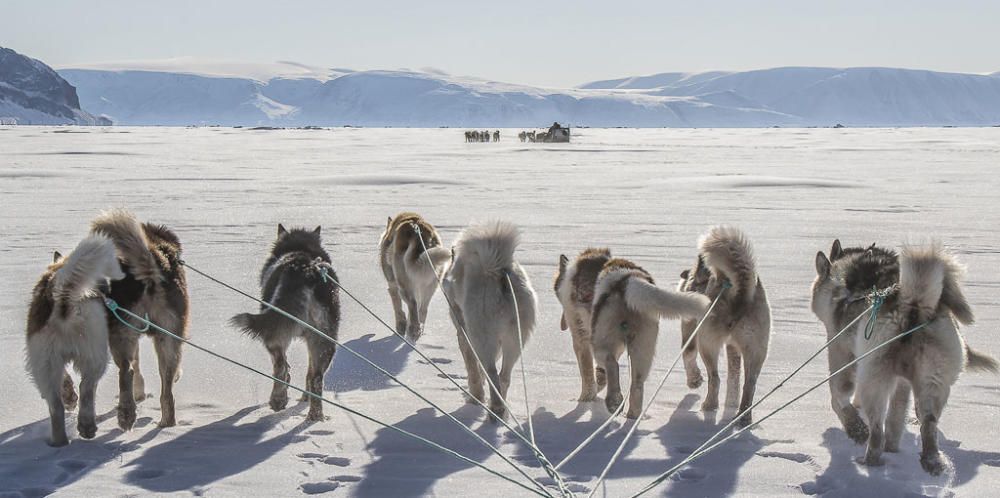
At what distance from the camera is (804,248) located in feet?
34.8

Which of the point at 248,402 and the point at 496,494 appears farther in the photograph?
the point at 248,402

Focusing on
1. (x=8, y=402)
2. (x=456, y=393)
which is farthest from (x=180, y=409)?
(x=456, y=393)

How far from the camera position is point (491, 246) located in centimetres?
484

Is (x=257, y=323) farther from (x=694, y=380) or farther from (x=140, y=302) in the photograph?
(x=694, y=380)

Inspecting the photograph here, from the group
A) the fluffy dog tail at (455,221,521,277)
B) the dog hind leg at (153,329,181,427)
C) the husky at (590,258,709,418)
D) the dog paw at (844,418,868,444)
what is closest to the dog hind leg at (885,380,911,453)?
the dog paw at (844,418,868,444)

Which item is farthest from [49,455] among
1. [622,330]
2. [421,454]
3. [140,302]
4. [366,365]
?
[622,330]

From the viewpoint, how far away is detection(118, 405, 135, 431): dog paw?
173 inches

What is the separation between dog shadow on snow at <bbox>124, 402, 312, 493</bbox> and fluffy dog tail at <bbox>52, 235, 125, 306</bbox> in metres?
0.82

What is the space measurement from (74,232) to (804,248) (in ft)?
30.8

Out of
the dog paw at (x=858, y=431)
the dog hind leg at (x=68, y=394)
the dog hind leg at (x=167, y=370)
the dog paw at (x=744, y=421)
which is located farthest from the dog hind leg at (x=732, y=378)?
the dog hind leg at (x=68, y=394)

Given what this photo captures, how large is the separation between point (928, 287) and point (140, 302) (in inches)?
150

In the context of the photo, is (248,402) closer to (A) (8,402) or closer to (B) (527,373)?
(A) (8,402)

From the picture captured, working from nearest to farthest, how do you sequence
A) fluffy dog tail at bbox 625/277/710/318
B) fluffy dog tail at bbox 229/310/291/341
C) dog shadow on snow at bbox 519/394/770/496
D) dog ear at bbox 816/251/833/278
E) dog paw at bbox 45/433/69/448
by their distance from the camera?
dog shadow on snow at bbox 519/394/770/496 → dog paw at bbox 45/433/69/448 → fluffy dog tail at bbox 625/277/710/318 → fluffy dog tail at bbox 229/310/291/341 → dog ear at bbox 816/251/833/278

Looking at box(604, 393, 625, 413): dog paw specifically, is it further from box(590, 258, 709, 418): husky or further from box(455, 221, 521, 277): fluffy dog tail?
box(455, 221, 521, 277): fluffy dog tail
